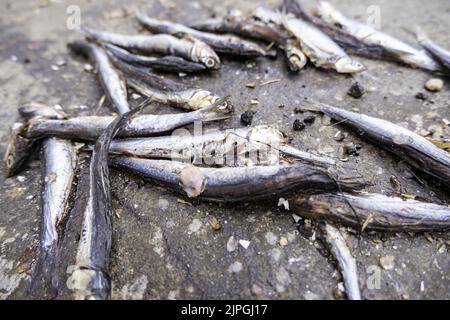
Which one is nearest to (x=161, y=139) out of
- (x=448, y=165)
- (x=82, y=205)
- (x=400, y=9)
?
(x=82, y=205)

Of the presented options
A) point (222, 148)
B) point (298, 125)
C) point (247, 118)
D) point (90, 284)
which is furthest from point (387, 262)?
point (90, 284)

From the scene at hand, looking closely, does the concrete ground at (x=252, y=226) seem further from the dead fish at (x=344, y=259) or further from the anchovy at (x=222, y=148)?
the anchovy at (x=222, y=148)

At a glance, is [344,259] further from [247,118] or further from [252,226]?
[247,118]

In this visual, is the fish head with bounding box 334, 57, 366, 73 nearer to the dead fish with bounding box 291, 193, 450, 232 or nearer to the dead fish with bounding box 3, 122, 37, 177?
the dead fish with bounding box 291, 193, 450, 232

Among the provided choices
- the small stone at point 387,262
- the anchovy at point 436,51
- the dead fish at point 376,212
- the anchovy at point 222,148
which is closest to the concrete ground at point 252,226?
the small stone at point 387,262

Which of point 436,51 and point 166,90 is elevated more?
point 436,51

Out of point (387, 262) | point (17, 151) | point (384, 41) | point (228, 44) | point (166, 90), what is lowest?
point (387, 262)
